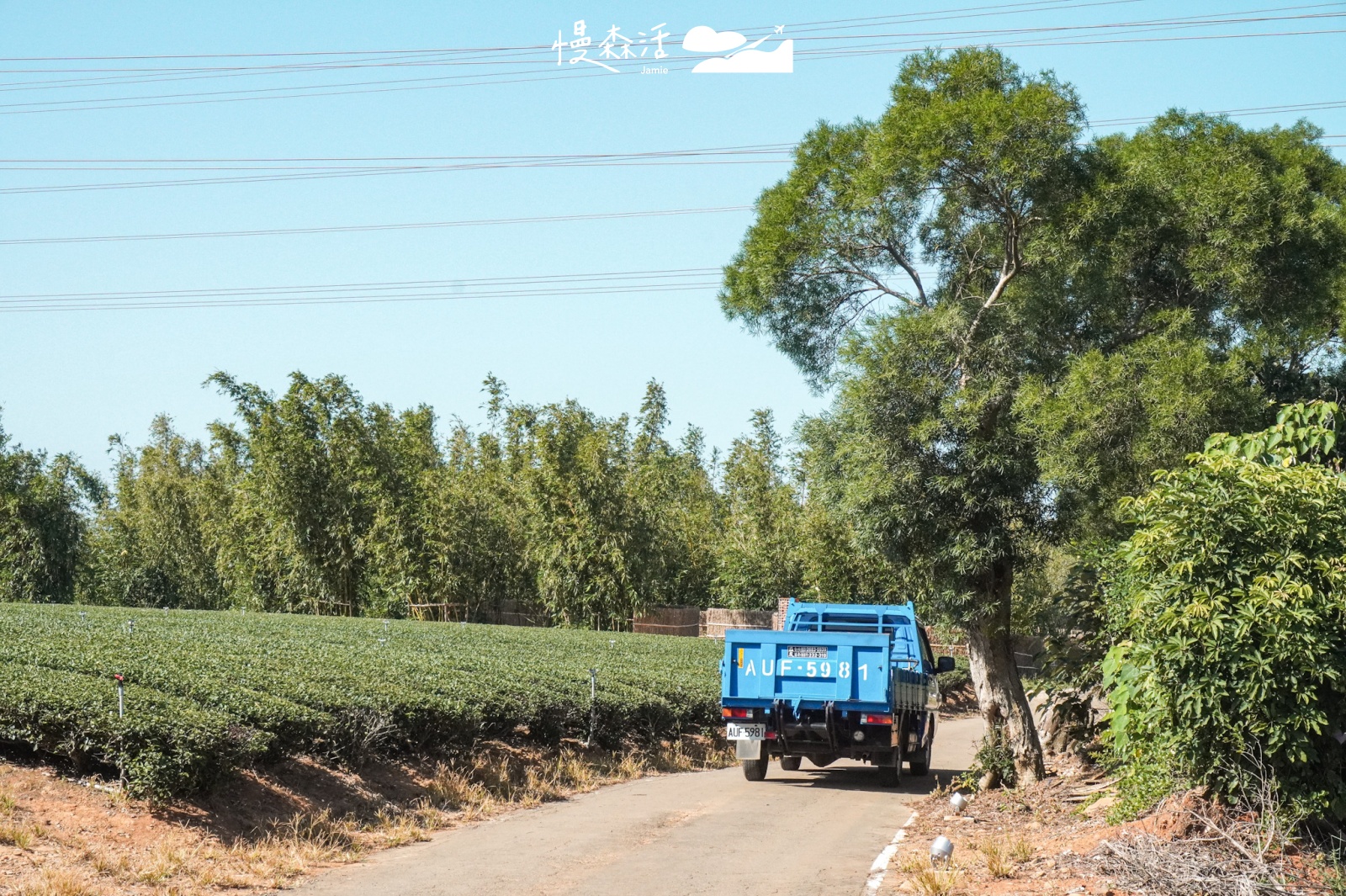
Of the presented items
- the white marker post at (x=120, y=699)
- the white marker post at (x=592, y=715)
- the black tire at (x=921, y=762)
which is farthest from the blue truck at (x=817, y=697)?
the white marker post at (x=120, y=699)

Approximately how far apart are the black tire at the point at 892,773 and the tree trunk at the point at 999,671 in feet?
4.49

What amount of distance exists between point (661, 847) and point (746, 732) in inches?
168

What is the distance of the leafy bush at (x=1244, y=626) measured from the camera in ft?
26.0

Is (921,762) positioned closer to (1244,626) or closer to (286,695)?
(286,695)

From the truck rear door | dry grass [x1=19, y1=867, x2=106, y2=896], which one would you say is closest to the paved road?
the truck rear door

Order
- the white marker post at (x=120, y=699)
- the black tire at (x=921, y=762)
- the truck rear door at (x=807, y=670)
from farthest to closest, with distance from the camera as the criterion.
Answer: the black tire at (x=921, y=762), the truck rear door at (x=807, y=670), the white marker post at (x=120, y=699)

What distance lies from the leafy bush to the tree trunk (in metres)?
5.24

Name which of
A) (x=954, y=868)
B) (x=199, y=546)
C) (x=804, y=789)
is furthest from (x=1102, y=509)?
(x=199, y=546)

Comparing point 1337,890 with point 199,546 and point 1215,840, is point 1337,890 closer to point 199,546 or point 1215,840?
point 1215,840

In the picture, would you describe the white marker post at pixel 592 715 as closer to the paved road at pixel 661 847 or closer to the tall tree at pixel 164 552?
the paved road at pixel 661 847

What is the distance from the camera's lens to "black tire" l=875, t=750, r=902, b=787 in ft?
49.2

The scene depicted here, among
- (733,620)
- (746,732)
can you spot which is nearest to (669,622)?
(733,620)

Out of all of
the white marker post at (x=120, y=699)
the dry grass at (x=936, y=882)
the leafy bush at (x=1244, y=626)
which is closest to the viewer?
the leafy bush at (x=1244, y=626)

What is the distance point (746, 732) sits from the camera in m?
14.7
